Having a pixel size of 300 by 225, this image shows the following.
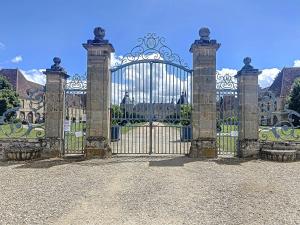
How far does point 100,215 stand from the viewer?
4.80 metres

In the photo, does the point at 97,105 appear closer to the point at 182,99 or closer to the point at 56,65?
the point at 56,65

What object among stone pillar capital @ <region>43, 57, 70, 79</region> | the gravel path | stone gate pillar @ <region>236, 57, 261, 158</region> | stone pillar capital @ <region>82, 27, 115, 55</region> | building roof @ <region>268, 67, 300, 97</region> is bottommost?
the gravel path

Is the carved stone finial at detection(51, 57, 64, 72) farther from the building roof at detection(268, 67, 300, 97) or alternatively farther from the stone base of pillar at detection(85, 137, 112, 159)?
the building roof at detection(268, 67, 300, 97)

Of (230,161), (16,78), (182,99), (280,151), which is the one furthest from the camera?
(16,78)

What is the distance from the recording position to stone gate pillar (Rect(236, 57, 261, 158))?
10641 millimetres

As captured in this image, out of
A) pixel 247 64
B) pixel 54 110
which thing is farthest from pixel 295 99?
pixel 54 110

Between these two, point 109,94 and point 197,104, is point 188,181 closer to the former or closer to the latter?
point 197,104

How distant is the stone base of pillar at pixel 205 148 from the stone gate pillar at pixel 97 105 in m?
2.65

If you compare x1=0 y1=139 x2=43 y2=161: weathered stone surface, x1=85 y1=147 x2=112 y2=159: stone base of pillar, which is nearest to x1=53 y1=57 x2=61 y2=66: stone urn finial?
x1=0 y1=139 x2=43 y2=161: weathered stone surface

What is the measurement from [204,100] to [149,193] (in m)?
5.07

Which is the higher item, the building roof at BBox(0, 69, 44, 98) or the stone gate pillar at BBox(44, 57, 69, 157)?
the building roof at BBox(0, 69, 44, 98)

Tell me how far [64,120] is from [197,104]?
13.3 feet

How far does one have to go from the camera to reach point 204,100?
34.6 ft

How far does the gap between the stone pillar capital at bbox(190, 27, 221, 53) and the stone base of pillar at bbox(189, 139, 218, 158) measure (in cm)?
→ 275
